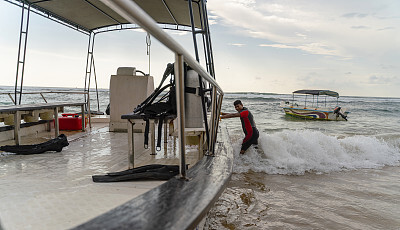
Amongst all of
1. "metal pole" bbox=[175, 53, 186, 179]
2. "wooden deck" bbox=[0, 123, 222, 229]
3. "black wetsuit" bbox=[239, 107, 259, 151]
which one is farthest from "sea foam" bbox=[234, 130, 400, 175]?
"metal pole" bbox=[175, 53, 186, 179]

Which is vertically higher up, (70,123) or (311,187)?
(70,123)

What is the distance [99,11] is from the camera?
5988 mm

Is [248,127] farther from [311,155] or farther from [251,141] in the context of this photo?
[311,155]

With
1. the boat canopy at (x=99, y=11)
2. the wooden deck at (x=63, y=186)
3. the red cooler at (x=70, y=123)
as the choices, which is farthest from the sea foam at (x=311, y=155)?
the red cooler at (x=70, y=123)

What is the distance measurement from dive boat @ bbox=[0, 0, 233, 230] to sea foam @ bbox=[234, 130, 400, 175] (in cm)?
288

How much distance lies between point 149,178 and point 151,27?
4.65 ft

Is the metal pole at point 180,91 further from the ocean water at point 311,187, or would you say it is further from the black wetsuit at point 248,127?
the black wetsuit at point 248,127

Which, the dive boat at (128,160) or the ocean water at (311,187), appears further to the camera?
the ocean water at (311,187)

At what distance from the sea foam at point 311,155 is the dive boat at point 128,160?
288 centimetres

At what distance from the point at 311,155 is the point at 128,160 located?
6206 mm

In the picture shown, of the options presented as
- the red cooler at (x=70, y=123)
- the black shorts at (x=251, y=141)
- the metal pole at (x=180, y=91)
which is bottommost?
the black shorts at (x=251, y=141)

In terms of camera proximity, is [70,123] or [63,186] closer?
[63,186]

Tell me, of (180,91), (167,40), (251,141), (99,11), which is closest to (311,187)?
(251,141)

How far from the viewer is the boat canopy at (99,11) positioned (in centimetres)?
530
